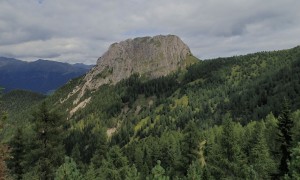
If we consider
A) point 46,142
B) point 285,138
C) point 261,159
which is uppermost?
point 46,142

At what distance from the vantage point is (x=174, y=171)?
78.8 metres

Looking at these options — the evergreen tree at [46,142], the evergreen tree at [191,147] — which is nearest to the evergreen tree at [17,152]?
the evergreen tree at [46,142]

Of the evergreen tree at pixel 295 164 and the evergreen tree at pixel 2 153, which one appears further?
the evergreen tree at pixel 295 164

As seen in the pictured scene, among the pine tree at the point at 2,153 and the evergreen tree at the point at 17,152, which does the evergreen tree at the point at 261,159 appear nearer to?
the evergreen tree at the point at 17,152

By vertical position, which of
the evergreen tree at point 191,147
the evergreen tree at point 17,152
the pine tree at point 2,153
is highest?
the pine tree at point 2,153

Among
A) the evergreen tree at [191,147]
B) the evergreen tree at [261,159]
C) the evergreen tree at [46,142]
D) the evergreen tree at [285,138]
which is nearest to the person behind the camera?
the evergreen tree at [285,138]

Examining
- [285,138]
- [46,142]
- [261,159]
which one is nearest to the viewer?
[285,138]

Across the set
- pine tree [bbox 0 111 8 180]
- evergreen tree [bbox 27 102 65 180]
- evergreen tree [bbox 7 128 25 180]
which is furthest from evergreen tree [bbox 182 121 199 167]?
pine tree [bbox 0 111 8 180]

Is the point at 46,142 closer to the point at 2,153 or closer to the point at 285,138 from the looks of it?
the point at 2,153

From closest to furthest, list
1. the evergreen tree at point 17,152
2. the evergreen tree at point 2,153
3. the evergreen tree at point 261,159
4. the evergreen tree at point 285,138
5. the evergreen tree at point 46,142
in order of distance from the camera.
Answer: the evergreen tree at point 2,153, the evergreen tree at point 285,138, the evergreen tree at point 46,142, the evergreen tree at point 17,152, the evergreen tree at point 261,159

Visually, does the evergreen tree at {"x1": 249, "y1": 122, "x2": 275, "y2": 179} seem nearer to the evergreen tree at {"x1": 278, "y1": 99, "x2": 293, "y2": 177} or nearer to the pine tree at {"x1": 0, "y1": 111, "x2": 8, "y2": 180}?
the evergreen tree at {"x1": 278, "y1": 99, "x2": 293, "y2": 177}

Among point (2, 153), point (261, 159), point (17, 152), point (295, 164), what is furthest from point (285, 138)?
point (17, 152)

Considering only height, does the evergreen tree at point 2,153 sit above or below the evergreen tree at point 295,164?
above

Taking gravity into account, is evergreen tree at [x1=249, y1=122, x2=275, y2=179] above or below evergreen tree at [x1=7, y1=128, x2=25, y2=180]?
below
